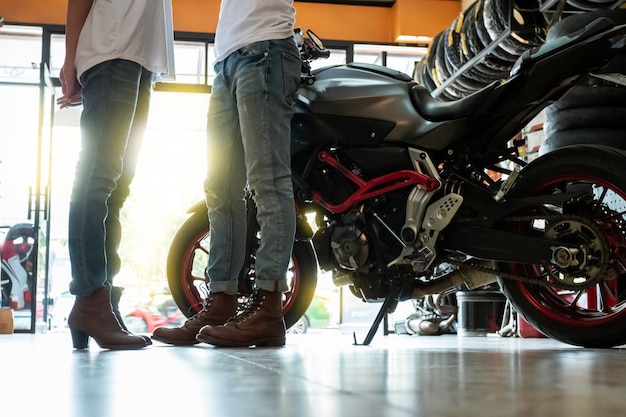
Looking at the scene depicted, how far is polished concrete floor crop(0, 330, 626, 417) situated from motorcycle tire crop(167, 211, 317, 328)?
1.06 meters

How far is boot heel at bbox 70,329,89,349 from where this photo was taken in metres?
1.84

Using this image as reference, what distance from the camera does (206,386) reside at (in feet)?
3.03

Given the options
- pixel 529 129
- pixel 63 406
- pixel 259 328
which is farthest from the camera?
pixel 529 129

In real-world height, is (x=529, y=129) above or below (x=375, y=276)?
above

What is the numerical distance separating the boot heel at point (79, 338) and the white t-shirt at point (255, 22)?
33.3 inches

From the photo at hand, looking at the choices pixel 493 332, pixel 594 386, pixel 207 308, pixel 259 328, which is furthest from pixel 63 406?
pixel 493 332

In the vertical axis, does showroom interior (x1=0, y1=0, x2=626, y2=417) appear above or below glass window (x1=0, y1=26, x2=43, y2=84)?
below

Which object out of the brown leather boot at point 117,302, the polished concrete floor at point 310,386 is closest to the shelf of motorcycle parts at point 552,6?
the polished concrete floor at point 310,386

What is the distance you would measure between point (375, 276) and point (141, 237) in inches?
420

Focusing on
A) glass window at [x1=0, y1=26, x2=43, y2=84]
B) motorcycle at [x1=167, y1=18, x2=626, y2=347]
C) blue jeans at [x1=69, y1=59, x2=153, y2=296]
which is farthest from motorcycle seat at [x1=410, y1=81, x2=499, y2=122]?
glass window at [x1=0, y1=26, x2=43, y2=84]

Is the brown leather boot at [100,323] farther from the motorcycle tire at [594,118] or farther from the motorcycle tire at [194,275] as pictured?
the motorcycle tire at [594,118]

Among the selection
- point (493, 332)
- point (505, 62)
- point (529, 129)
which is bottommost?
point (493, 332)

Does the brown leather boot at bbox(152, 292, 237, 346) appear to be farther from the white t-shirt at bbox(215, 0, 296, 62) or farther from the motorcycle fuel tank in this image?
the white t-shirt at bbox(215, 0, 296, 62)

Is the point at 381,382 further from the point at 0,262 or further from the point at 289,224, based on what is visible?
the point at 0,262
